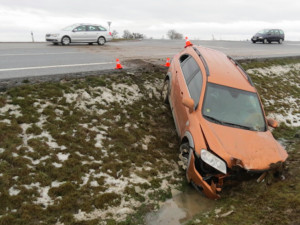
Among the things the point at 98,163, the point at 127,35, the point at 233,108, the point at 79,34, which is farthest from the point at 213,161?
the point at 127,35

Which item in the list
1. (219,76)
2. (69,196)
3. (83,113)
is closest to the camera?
(69,196)

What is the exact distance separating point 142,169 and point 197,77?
240 cm

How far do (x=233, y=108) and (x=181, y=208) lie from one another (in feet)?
7.31

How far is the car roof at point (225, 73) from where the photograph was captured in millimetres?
5934

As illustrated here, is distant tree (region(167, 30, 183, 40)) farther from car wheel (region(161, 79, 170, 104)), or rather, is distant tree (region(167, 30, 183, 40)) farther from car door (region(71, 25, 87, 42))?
car wheel (region(161, 79, 170, 104))

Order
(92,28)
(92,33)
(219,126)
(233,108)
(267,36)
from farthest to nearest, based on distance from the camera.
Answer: (267,36)
(92,28)
(92,33)
(233,108)
(219,126)

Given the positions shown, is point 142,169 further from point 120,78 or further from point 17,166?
point 120,78

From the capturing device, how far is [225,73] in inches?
245

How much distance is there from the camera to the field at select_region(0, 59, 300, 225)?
13.8ft

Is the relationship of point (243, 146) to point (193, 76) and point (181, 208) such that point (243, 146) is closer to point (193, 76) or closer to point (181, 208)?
point (181, 208)

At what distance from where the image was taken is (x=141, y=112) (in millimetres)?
7391

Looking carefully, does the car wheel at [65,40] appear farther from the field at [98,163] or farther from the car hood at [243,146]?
the car hood at [243,146]

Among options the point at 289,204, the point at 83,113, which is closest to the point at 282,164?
the point at 289,204

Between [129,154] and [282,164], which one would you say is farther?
[129,154]
